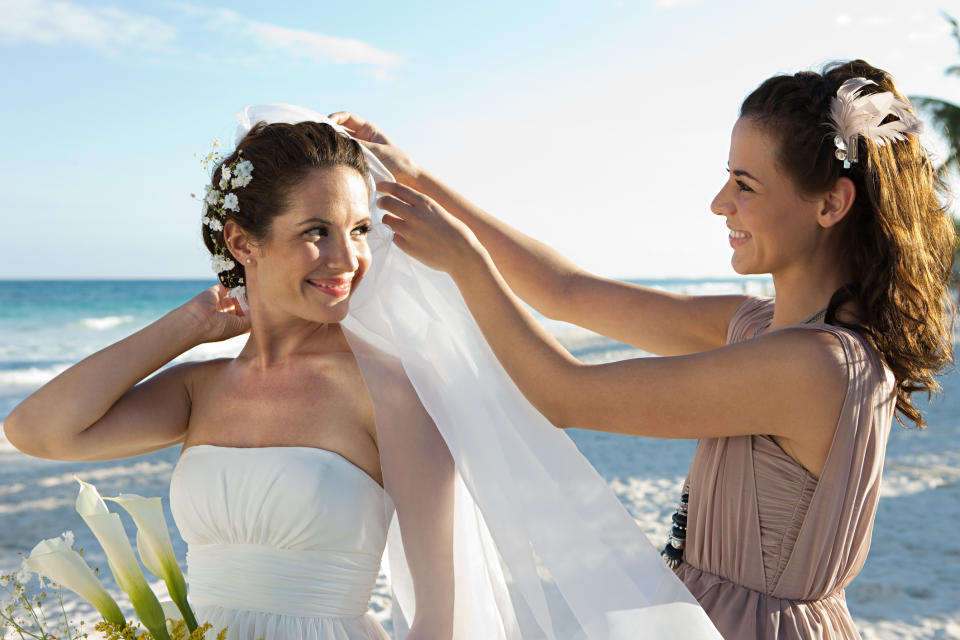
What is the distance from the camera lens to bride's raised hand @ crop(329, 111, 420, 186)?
2.57 metres

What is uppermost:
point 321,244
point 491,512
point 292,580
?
point 321,244

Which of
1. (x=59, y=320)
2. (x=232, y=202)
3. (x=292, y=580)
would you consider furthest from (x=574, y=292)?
(x=59, y=320)

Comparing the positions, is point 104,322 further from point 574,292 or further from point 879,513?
point 574,292

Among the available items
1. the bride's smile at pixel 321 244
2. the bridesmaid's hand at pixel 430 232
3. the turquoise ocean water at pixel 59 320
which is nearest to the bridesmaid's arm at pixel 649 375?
the bridesmaid's hand at pixel 430 232

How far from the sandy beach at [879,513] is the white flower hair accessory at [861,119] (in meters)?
4.47

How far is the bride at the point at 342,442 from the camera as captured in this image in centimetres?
197

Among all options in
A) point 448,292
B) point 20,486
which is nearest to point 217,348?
point 20,486

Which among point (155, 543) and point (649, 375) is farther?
point (649, 375)

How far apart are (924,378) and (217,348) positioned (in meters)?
21.7

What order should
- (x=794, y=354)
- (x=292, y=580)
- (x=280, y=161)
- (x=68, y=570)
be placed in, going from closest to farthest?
(x=68, y=570)
(x=794, y=354)
(x=292, y=580)
(x=280, y=161)

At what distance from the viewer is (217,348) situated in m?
22.0

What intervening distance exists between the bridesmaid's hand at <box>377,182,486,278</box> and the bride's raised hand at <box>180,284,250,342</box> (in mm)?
800

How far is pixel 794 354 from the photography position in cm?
184

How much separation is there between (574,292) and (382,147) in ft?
2.75
